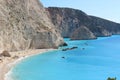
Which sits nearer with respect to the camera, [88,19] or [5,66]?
[5,66]

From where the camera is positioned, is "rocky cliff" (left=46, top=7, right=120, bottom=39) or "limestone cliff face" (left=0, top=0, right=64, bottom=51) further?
"rocky cliff" (left=46, top=7, right=120, bottom=39)

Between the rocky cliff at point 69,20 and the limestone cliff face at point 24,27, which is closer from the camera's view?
the limestone cliff face at point 24,27

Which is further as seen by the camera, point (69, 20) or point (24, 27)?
point (69, 20)

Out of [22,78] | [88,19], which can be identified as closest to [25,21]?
[22,78]

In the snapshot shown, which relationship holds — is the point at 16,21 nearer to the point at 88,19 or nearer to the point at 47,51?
the point at 47,51

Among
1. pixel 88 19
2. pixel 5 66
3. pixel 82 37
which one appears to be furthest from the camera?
pixel 88 19

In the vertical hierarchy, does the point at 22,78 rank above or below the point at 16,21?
below

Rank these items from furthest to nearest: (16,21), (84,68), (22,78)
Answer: (16,21)
(84,68)
(22,78)

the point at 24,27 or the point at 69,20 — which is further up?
the point at 69,20
